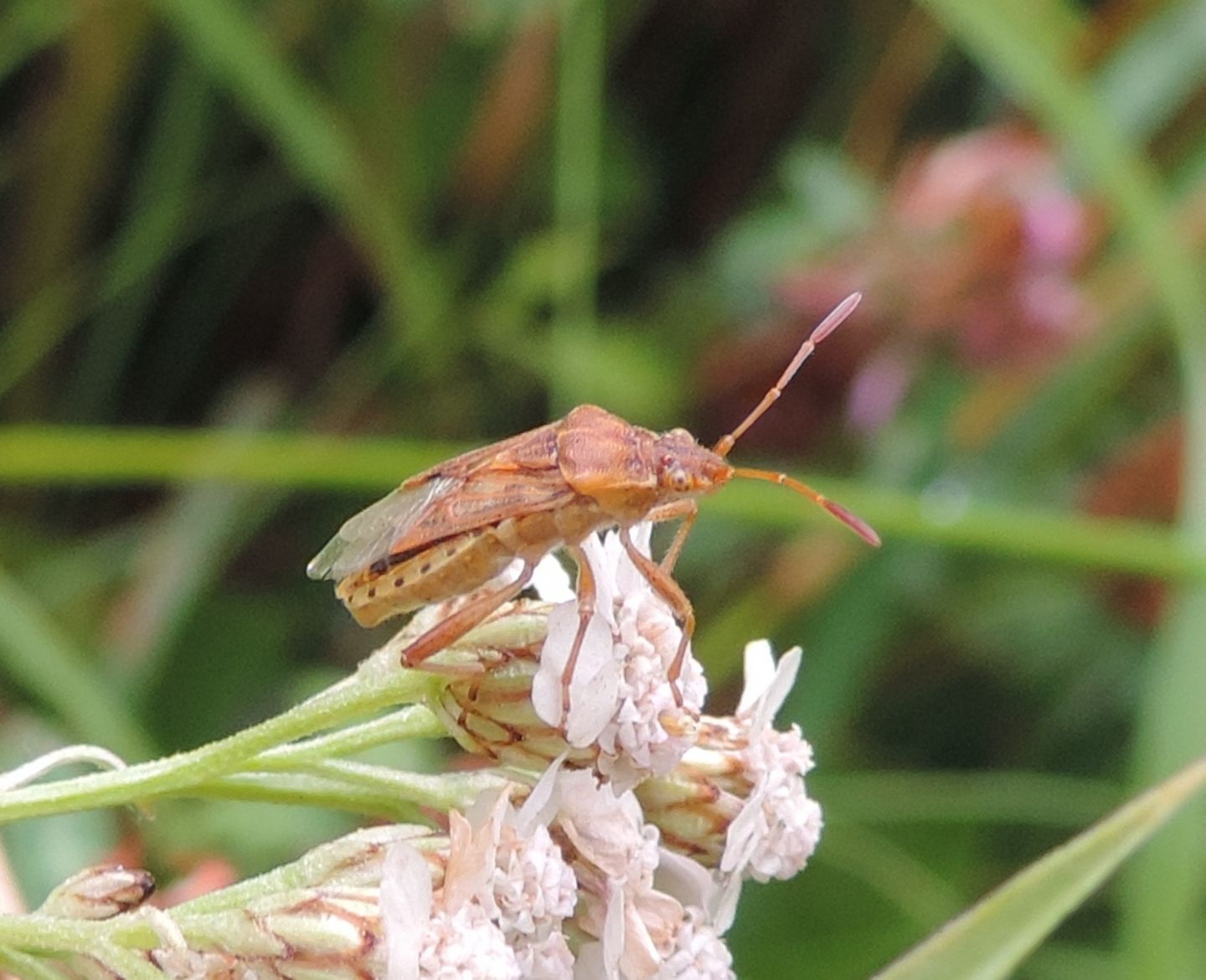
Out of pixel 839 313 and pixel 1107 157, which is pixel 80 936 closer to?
pixel 839 313

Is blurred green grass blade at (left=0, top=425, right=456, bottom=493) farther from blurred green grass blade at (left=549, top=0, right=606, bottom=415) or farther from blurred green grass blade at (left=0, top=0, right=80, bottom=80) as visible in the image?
blurred green grass blade at (left=0, top=0, right=80, bottom=80)

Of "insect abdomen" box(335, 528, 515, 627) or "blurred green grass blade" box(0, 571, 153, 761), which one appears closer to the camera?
"insect abdomen" box(335, 528, 515, 627)

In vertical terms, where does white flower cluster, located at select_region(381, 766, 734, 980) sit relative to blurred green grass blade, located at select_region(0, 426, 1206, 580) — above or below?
below

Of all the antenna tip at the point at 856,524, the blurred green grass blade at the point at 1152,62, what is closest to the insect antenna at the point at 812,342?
the antenna tip at the point at 856,524

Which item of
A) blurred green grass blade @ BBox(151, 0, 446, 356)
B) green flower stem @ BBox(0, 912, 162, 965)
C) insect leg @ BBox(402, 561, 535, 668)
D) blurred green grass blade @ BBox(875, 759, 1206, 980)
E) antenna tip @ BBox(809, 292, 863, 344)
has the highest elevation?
blurred green grass blade @ BBox(151, 0, 446, 356)

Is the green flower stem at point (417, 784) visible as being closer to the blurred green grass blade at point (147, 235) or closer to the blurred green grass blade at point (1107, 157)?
the blurred green grass blade at point (1107, 157)

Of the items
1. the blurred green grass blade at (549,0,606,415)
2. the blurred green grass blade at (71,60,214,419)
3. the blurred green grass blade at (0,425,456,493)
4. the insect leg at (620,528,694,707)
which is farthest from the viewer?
the blurred green grass blade at (71,60,214,419)

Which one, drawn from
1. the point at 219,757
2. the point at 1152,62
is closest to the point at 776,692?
the point at 219,757

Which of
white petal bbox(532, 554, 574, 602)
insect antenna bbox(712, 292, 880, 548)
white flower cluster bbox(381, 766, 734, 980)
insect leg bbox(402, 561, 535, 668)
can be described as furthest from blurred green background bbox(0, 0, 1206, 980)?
white flower cluster bbox(381, 766, 734, 980)

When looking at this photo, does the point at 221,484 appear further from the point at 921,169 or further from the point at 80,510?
the point at 921,169
